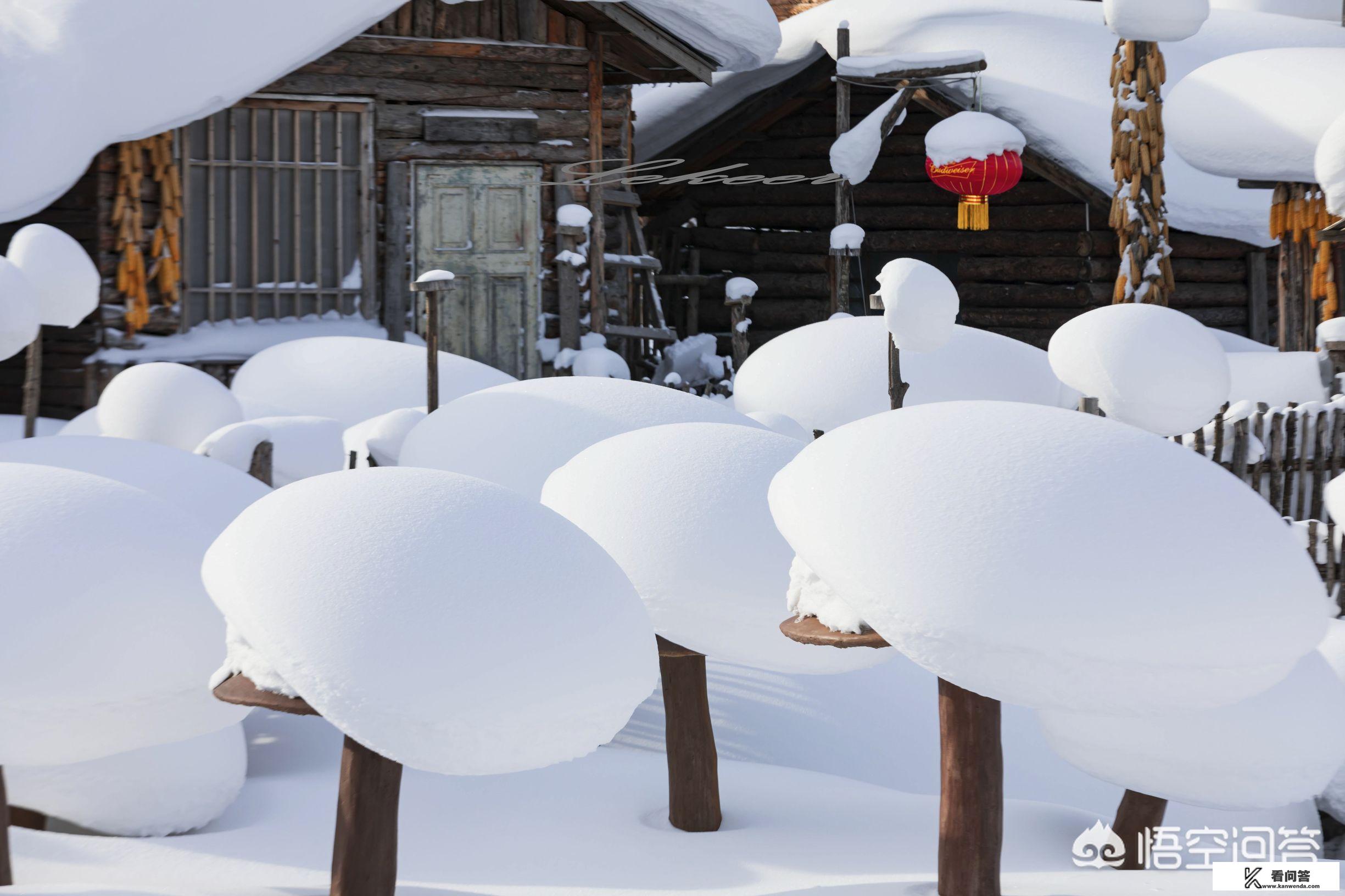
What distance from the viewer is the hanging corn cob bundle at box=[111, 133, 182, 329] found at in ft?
31.8

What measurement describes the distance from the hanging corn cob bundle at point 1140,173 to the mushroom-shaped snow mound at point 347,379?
432 cm

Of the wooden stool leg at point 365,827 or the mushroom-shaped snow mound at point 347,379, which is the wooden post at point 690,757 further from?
the mushroom-shaped snow mound at point 347,379

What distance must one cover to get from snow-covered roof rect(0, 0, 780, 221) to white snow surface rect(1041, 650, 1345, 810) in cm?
748

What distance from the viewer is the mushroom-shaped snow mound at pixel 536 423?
220 inches

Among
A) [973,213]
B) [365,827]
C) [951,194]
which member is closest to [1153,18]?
[973,213]

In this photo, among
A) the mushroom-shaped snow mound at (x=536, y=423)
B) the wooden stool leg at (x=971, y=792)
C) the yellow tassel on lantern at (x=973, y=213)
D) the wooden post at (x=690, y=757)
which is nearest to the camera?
the wooden stool leg at (x=971, y=792)

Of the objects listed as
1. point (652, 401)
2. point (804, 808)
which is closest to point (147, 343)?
point (652, 401)

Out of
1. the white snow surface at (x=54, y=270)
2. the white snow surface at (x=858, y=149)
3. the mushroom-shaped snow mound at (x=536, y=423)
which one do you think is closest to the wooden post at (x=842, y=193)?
the white snow surface at (x=858, y=149)

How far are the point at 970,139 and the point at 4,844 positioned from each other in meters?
9.54

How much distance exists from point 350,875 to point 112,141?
7.48 m

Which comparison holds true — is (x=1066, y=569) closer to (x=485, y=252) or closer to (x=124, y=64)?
(x=124, y=64)

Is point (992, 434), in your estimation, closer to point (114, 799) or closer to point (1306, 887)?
point (1306, 887)

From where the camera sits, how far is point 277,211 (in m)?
10.6

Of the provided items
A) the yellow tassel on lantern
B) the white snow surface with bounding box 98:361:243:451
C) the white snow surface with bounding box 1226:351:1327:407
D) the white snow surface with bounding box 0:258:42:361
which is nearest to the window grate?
the white snow surface with bounding box 98:361:243:451
